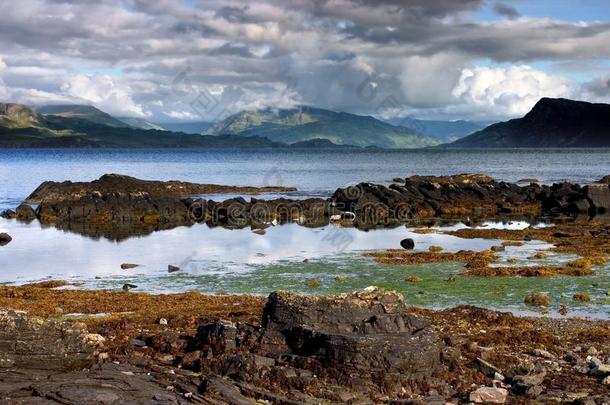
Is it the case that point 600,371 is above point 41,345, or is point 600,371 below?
below

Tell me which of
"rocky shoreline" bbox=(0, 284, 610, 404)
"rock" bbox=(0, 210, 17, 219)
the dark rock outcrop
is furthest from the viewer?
"rock" bbox=(0, 210, 17, 219)

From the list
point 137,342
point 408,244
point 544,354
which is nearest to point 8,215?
point 408,244

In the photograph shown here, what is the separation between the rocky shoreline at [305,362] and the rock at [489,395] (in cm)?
2

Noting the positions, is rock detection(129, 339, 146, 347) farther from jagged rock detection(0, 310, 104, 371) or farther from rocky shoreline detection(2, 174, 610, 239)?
rocky shoreline detection(2, 174, 610, 239)

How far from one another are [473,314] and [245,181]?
11441 cm

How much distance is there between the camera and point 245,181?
140 metres

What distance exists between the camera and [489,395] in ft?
57.4

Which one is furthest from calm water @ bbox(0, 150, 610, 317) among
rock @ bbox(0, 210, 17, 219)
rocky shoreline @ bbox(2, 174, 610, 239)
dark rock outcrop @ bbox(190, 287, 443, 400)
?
dark rock outcrop @ bbox(190, 287, 443, 400)

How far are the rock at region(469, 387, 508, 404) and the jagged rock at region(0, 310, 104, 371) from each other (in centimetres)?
881

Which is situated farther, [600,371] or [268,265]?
[268,265]

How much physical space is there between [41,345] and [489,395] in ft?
33.5

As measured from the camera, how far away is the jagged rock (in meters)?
17.3

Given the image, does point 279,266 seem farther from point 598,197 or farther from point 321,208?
point 598,197

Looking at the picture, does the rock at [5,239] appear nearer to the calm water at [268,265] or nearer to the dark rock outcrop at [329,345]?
the calm water at [268,265]
